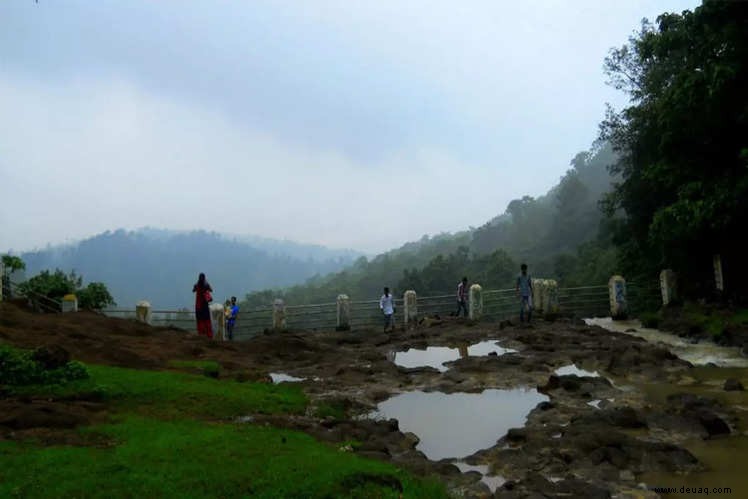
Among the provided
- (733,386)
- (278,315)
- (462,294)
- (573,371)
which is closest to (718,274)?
(462,294)

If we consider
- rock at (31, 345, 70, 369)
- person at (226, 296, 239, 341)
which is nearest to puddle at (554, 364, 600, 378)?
rock at (31, 345, 70, 369)

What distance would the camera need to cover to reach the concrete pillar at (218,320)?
65.8ft

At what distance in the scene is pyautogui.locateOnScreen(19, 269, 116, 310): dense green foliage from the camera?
21.9 meters

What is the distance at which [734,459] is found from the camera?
6.58m

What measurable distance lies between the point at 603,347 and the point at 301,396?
8.46 metres

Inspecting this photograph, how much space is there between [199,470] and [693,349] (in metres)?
13.1

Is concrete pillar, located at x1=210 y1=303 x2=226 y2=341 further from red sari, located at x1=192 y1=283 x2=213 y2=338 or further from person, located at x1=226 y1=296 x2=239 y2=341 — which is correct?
red sari, located at x1=192 y1=283 x2=213 y2=338

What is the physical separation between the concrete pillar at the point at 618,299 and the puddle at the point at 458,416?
12823 millimetres

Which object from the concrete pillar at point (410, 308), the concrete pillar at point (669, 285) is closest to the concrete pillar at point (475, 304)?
the concrete pillar at point (410, 308)

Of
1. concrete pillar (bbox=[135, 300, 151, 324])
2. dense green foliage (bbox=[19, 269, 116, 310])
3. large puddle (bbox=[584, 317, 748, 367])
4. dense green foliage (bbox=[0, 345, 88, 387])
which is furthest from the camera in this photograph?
dense green foliage (bbox=[19, 269, 116, 310])

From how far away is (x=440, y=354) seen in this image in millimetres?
15383

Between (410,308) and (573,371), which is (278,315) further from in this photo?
(573,371)

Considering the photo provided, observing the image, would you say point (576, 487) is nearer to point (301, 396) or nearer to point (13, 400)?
point (301, 396)

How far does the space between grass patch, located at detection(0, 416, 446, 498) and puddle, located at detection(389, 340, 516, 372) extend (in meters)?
7.30
